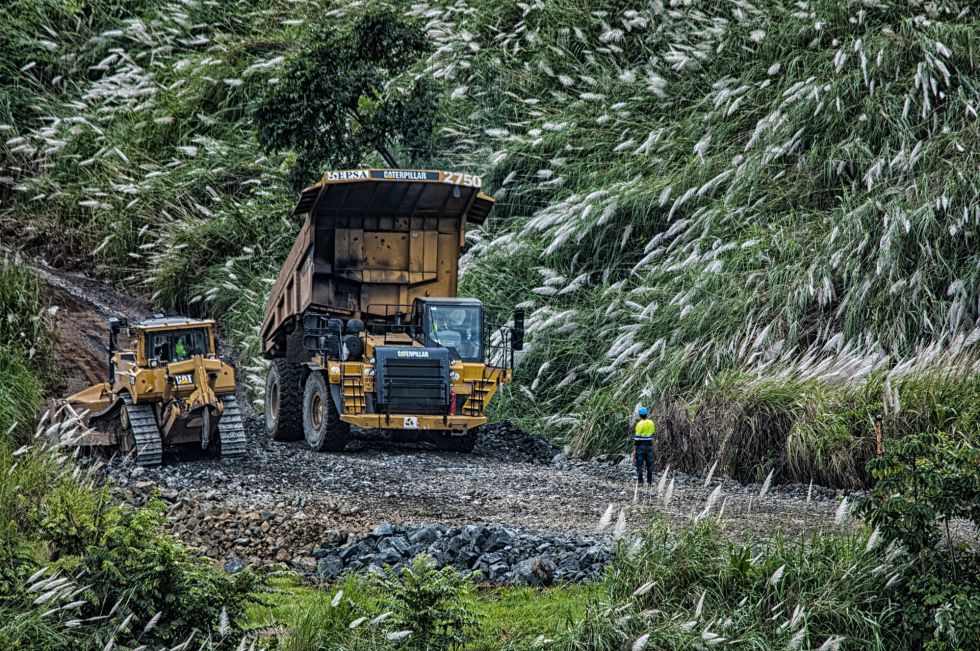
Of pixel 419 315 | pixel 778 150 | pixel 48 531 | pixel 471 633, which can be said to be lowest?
pixel 471 633

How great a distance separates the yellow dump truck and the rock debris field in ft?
1.63

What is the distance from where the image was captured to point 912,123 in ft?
56.4

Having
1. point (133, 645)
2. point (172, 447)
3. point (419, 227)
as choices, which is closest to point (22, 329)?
point (172, 447)

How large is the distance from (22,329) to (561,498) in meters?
10.1

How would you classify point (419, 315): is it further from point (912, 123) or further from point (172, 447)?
point (912, 123)

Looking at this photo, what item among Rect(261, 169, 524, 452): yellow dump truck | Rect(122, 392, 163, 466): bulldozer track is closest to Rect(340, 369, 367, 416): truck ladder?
Rect(261, 169, 524, 452): yellow dump truck

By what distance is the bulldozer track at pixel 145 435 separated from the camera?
1370 centimetres

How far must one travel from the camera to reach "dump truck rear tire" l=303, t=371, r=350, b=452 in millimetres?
15305

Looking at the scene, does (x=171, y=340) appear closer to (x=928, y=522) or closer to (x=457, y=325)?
(x=457, y=325)

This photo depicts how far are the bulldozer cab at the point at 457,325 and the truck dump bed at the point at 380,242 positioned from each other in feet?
3.21

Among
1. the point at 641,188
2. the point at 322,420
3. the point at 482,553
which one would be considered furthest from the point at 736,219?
the point at 482,553

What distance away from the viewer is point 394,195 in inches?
624

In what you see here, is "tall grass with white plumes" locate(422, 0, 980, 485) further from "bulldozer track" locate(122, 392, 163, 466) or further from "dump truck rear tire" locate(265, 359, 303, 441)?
"bulldozer track" locate(122, 392, 163, 466)

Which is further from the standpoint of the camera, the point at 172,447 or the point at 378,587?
the point at 172,447
